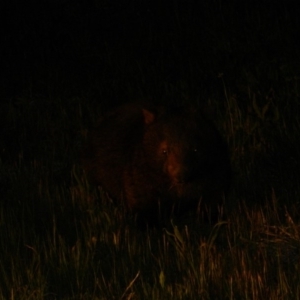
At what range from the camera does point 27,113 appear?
10938 mm

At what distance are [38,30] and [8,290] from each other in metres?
8.62

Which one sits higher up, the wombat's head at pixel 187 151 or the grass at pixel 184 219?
the wombat's head at pixel 187 151

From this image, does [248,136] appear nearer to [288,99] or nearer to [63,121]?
[288,99]

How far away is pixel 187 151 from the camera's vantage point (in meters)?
6.89

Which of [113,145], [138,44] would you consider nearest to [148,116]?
[113,145]

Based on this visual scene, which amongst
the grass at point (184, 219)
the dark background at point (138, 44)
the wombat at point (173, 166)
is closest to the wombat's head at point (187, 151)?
the wombat at point (173, 166)

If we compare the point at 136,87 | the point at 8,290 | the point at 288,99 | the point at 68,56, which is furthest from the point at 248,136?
the point at 68,56

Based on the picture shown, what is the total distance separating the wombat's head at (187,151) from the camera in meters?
6.90

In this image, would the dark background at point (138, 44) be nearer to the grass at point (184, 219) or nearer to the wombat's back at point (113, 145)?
the grass at point (184, 219)

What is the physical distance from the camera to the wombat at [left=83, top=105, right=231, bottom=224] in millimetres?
6957

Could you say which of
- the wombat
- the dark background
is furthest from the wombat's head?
the dark background

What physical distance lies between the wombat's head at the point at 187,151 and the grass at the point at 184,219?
30 cm

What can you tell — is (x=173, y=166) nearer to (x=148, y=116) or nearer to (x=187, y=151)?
(x=187, y=151)

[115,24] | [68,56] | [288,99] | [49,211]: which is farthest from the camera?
[115,24]
